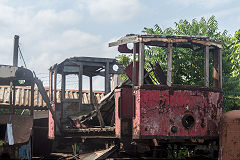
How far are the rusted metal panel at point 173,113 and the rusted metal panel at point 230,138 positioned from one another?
1.69ft

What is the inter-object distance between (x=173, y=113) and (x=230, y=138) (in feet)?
4.77

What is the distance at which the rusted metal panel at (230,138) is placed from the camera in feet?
24.9

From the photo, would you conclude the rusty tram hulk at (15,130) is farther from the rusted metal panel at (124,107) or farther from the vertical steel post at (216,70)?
the vertical steel post at (216,70)

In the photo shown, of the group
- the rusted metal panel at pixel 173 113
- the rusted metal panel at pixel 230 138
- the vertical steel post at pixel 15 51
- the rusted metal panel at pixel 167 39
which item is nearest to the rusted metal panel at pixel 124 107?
the rusted metal panel at pixel 173 113

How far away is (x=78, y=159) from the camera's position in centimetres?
995

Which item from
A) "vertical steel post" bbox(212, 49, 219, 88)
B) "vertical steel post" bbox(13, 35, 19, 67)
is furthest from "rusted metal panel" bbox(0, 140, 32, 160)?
"vertical steel post" bbox(13, 35, 19, 67)

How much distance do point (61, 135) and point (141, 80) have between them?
3864 millimetres

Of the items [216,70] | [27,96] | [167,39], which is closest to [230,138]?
[216,70]

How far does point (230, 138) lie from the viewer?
7734mm

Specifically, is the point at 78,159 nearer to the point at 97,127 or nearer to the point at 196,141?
the point at 97,127

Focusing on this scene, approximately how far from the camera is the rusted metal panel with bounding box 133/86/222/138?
7.87m

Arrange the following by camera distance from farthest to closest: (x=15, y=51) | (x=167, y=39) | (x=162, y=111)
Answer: (x=15, y=51) → (x=167, y=39) → (x=162, y=111)

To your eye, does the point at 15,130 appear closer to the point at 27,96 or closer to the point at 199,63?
the point at 199,63

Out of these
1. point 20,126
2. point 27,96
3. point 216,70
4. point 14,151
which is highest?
point 216,70
